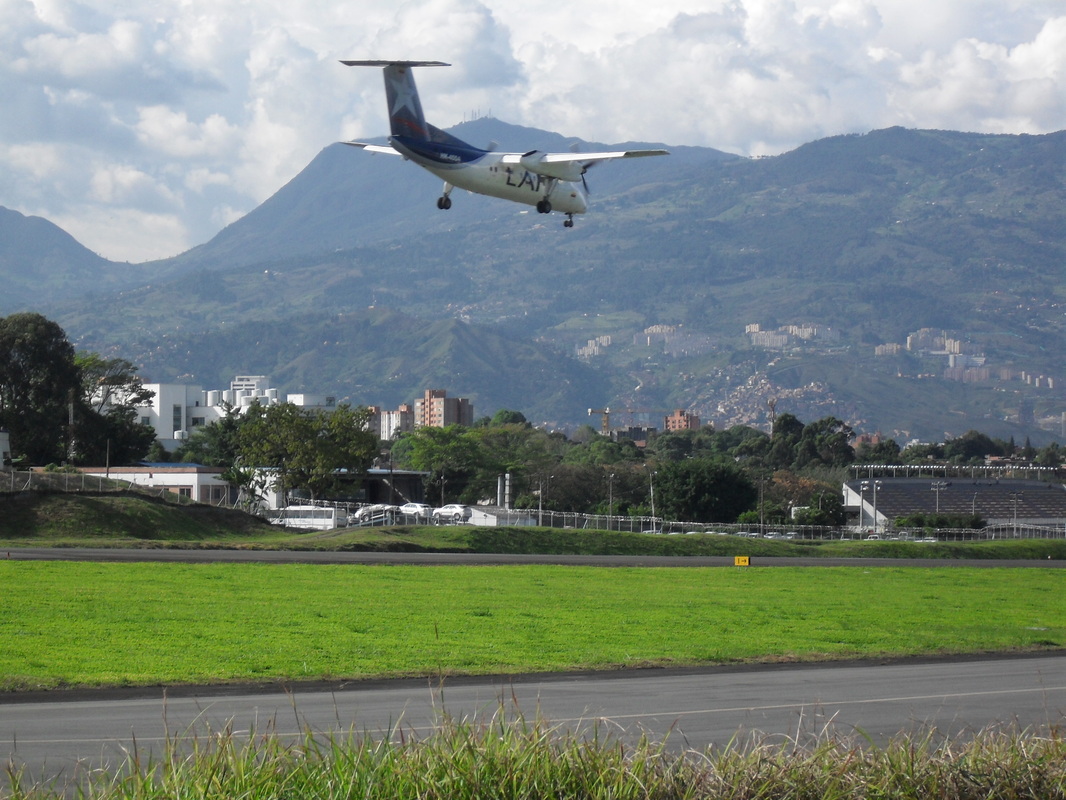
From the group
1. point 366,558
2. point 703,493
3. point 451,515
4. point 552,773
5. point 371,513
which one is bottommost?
point 451,515

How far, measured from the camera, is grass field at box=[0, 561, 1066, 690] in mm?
21781

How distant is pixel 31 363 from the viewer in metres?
107

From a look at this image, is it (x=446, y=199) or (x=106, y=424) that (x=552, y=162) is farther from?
(x=106, y=424)

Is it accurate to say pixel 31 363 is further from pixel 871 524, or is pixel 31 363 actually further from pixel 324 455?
pixel 871 524

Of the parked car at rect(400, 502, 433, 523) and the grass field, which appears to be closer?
the grass field

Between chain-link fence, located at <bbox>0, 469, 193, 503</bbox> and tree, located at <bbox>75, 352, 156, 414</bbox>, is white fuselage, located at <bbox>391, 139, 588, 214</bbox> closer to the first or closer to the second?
chain-link fence, located at <bbox>0, 469, 193, 503</bbox>

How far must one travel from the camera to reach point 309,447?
3706 inches

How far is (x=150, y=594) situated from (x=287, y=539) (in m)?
31.4

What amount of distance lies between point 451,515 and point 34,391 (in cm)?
3736

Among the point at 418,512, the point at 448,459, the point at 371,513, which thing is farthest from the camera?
the point at 448,459

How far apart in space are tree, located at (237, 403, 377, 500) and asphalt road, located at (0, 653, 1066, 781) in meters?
74.1

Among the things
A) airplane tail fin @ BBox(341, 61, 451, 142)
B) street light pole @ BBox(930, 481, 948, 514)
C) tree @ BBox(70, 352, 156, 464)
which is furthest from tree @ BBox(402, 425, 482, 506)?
airplane tail fin @ BBox(341, 61, 451, 142)

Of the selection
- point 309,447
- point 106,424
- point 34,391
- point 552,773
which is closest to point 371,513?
point 309,447

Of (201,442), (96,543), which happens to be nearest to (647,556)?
(96,543)
